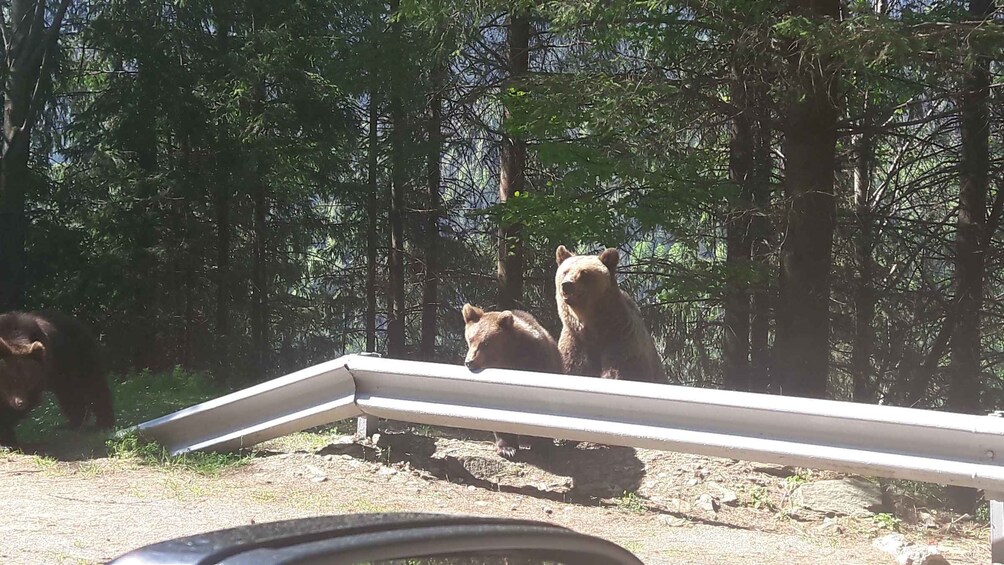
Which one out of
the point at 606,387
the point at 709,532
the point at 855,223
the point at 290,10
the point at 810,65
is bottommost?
the point at 709,532

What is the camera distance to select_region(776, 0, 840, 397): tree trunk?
10227 millimetres

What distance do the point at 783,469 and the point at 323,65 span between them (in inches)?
504

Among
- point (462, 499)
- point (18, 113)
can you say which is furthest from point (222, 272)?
point (462, 499)

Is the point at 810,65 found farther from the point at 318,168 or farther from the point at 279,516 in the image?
the point at 318,168

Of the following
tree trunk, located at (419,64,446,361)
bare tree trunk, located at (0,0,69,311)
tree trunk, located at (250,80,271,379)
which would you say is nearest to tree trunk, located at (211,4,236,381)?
tree trunk, located at (250,80,271,379)

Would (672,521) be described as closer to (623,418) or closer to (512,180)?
(623,418)

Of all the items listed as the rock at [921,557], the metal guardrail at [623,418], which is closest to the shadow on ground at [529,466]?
the metal guardrail at [623,418]

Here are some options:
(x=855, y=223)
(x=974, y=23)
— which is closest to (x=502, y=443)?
(x=974, y=23)

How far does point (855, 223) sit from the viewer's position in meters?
12.3

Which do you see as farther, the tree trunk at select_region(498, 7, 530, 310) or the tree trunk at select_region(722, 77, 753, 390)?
the tree trunk at select_region(498, 7, 530, 310)

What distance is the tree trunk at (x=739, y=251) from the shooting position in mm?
10586

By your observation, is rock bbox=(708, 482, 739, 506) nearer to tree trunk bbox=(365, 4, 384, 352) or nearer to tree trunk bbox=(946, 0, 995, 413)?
tree trunk bbox=(946, 0, 995, 413)

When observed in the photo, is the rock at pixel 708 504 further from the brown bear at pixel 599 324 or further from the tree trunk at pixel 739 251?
the tree trunk at pixel 739 251

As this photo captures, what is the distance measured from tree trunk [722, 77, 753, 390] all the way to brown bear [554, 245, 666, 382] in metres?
2.83
